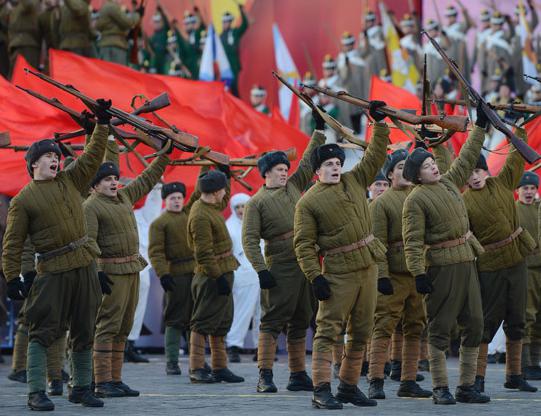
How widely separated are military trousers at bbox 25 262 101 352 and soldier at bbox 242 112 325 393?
1.89 meters

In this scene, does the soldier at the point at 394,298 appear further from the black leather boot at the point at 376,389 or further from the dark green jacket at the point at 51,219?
the dark green jacket at the point at 51,219

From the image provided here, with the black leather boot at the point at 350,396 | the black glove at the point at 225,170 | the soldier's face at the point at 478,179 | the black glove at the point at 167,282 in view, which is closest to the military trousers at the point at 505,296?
the soldier's face at the point at 478,179

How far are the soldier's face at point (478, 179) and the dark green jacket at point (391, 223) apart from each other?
0.74 m

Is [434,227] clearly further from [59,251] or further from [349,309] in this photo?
[59,251]

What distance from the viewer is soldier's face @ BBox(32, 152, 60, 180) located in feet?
34.7

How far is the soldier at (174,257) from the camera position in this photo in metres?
14.7

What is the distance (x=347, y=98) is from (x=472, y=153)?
1.11 meters

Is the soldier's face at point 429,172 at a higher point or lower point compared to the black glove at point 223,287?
higher

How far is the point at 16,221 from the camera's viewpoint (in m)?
10.5

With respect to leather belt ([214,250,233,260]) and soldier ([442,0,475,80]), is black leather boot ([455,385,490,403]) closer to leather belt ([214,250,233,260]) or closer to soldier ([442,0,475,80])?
leather belt ([214,250,233,260])

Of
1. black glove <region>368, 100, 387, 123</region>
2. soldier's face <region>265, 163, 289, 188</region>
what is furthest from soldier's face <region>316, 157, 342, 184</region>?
soldier's face <region>265, 163, 289, 188</region>

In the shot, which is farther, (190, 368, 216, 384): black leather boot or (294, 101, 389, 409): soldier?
(190, 368, 216, 384): black leather boot

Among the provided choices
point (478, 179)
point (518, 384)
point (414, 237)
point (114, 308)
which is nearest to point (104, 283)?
point (114, 308)

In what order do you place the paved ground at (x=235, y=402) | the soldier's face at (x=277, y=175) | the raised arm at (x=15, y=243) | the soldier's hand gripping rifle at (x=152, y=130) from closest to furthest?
the paved ground at (x=235, y=402)
the raised arm at (x=15, y=243)
the soldier's hand gripping rifle at (x=152, y=130)
the soldier's face at (x=277, y=175)
